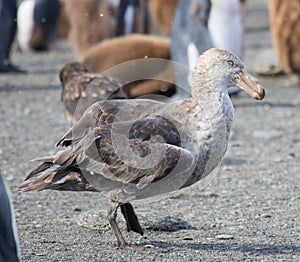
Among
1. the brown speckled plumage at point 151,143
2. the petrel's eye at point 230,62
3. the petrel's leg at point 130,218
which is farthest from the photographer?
the petrel's leg at point 130,218

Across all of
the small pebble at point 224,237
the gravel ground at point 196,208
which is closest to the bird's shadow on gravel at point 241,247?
the gravel ground at point 196,208

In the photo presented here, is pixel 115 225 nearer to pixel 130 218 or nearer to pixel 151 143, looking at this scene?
pixel 130 218

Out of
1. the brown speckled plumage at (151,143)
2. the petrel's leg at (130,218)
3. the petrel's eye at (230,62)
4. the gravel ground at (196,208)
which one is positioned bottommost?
the gravel ground at (196,208)

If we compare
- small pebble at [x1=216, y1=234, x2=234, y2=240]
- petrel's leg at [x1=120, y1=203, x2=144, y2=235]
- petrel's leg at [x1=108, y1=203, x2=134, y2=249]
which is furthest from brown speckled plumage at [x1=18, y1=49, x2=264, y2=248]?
small pebble at [x1=216, y1=234, x2=234, y2=240]

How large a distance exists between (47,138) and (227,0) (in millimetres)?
2817

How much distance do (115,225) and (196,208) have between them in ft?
3.28

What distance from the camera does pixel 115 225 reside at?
4.05m

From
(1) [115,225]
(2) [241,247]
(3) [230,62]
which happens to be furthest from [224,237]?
(3) [230,62]

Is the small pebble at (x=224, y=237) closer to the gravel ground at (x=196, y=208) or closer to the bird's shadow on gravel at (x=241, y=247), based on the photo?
the gravel ground at (x=196, y=208)

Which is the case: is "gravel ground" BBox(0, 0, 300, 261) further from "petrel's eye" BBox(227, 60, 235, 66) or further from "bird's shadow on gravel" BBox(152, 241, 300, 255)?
"petrel's eye" BBox(227, 60, 235, 66)

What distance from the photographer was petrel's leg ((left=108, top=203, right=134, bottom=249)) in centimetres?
403

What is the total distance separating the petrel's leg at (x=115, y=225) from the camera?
13.2ft

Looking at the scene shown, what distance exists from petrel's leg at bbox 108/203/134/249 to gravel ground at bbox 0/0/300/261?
1.7 inches

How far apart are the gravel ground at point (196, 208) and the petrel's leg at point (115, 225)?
0.14 ft
